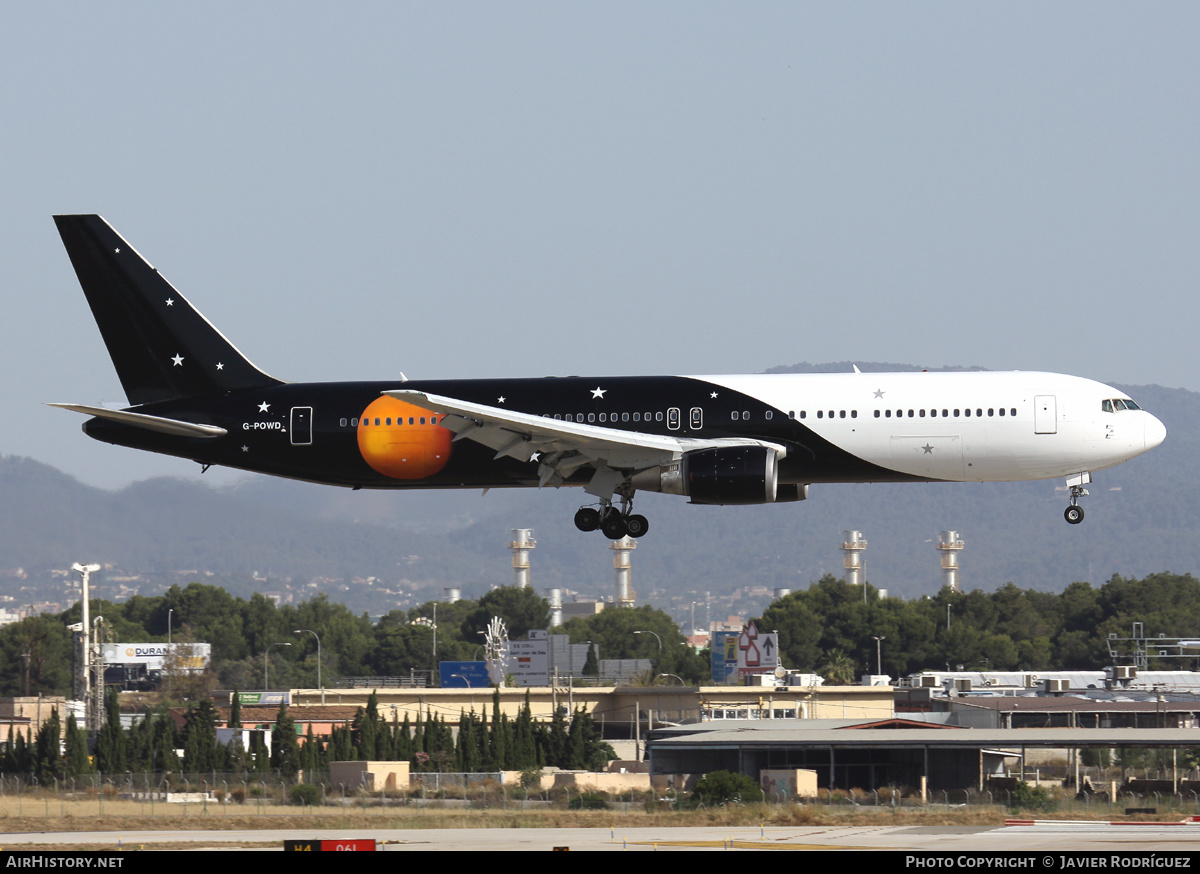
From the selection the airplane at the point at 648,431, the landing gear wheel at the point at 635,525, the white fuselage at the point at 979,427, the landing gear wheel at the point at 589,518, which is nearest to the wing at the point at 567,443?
the airplane at the point at 648,431

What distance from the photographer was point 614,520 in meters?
52.6

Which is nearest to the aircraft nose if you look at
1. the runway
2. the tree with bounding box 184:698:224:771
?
the runway

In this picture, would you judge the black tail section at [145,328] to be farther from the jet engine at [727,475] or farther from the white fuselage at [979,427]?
the white fuselage at [979,427]

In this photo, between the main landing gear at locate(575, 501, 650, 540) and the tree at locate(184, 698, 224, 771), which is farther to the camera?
the tree at locate(184, 698, 224, 771)

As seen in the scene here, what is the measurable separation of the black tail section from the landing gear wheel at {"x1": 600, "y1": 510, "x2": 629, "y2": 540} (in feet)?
41.9

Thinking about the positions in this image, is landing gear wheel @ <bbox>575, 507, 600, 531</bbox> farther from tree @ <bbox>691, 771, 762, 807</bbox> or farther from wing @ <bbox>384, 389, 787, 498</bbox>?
tree @ <bbox>691, 771, 762, 807</bbox>

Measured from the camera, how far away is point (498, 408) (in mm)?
51562

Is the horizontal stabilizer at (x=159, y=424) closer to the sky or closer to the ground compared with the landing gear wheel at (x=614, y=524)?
closer to the sky

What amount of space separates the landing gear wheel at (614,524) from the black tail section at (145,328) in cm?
1278

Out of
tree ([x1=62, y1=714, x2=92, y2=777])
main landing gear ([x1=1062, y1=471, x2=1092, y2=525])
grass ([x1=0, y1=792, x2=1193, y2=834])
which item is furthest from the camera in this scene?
tree ([x1=62, y1=714, x2=92, y2=777])

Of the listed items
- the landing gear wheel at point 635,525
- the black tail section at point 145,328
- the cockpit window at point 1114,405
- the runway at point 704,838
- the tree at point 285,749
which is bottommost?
the tree at point 285,749

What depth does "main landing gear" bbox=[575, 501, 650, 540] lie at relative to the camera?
52219mm

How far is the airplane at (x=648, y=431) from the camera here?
4966cm

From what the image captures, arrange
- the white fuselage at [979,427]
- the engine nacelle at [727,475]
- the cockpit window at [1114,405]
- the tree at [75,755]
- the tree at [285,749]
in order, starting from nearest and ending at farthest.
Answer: the engine nacelle at [727,475], the white fuselage at [979,427], the cockpit window at [1114,405], the tree at [75,755], the tree at [285,749]
